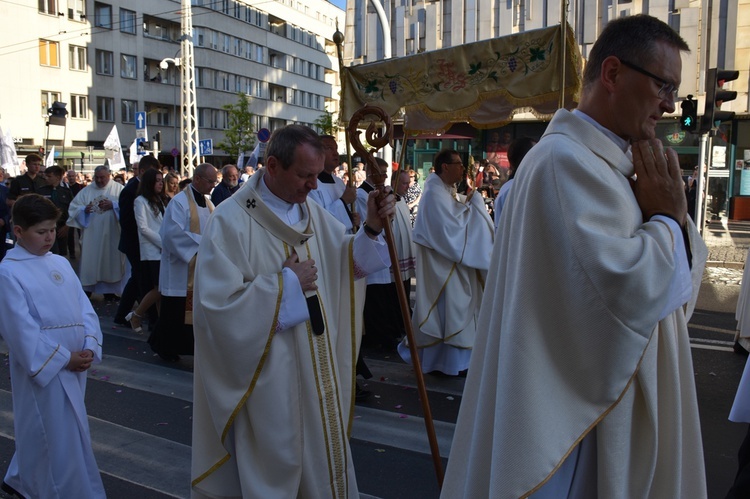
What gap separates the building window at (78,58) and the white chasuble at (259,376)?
153ft

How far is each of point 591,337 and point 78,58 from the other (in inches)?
1923

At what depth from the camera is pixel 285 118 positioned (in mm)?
65688

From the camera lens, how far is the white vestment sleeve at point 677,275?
1900mm

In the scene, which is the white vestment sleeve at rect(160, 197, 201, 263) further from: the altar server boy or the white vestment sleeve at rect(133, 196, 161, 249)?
the altar server boy

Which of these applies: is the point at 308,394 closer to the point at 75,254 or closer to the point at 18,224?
the point at 18,224

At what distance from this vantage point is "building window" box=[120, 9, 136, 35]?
4781 cm

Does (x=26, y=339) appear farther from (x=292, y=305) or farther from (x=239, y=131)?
(x=239, y=131)

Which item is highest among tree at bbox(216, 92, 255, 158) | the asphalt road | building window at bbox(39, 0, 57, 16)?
building window at bbox(39, 0, 57, 16)

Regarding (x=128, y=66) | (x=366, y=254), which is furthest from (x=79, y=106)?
(x=366, y=254)

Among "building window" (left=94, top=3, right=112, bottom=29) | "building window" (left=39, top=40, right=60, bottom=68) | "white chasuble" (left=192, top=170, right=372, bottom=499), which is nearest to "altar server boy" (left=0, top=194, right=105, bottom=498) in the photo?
"white chasuble" (left=192, top=170, right=372, bottom=499)

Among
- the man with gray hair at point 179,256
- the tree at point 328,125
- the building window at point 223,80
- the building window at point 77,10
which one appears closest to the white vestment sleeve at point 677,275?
the man with gray hair at point 179,256

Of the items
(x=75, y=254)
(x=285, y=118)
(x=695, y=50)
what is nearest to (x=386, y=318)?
(x=75, y=254)

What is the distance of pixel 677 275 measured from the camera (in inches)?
75.5

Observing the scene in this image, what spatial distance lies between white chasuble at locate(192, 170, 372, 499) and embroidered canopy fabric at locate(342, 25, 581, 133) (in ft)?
13.1
